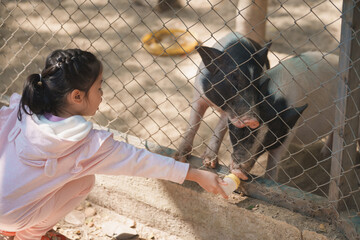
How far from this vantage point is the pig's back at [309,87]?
2.89 metres

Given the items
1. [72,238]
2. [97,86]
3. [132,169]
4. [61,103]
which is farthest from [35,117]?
[72,238]

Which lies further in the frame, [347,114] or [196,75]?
[196,75]

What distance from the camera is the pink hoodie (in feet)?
6.23

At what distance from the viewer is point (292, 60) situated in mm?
3221

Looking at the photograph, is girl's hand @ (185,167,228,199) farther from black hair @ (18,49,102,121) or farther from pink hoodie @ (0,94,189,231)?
black hair @ (18,49,102,121)

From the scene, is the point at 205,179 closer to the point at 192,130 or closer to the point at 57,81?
the point at 57,81

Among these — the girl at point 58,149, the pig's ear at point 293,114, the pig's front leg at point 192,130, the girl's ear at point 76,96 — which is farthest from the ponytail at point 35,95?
the pig's ear at point 293,114

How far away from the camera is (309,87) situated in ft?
9.91

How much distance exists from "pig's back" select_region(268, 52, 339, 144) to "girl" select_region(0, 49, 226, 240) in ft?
3.64

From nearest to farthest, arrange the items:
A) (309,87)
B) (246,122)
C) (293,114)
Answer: (246,122)
(293,114)
(309,87)

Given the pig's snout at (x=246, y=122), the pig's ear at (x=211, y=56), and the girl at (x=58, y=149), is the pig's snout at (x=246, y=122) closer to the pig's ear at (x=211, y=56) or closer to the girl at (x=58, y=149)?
the pig's ear at (x=211, y=56)

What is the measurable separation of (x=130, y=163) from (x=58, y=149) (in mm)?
321

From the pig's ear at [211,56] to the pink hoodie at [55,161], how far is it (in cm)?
88

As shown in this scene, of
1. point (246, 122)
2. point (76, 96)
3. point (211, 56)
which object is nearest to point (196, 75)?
point (211, 56)
